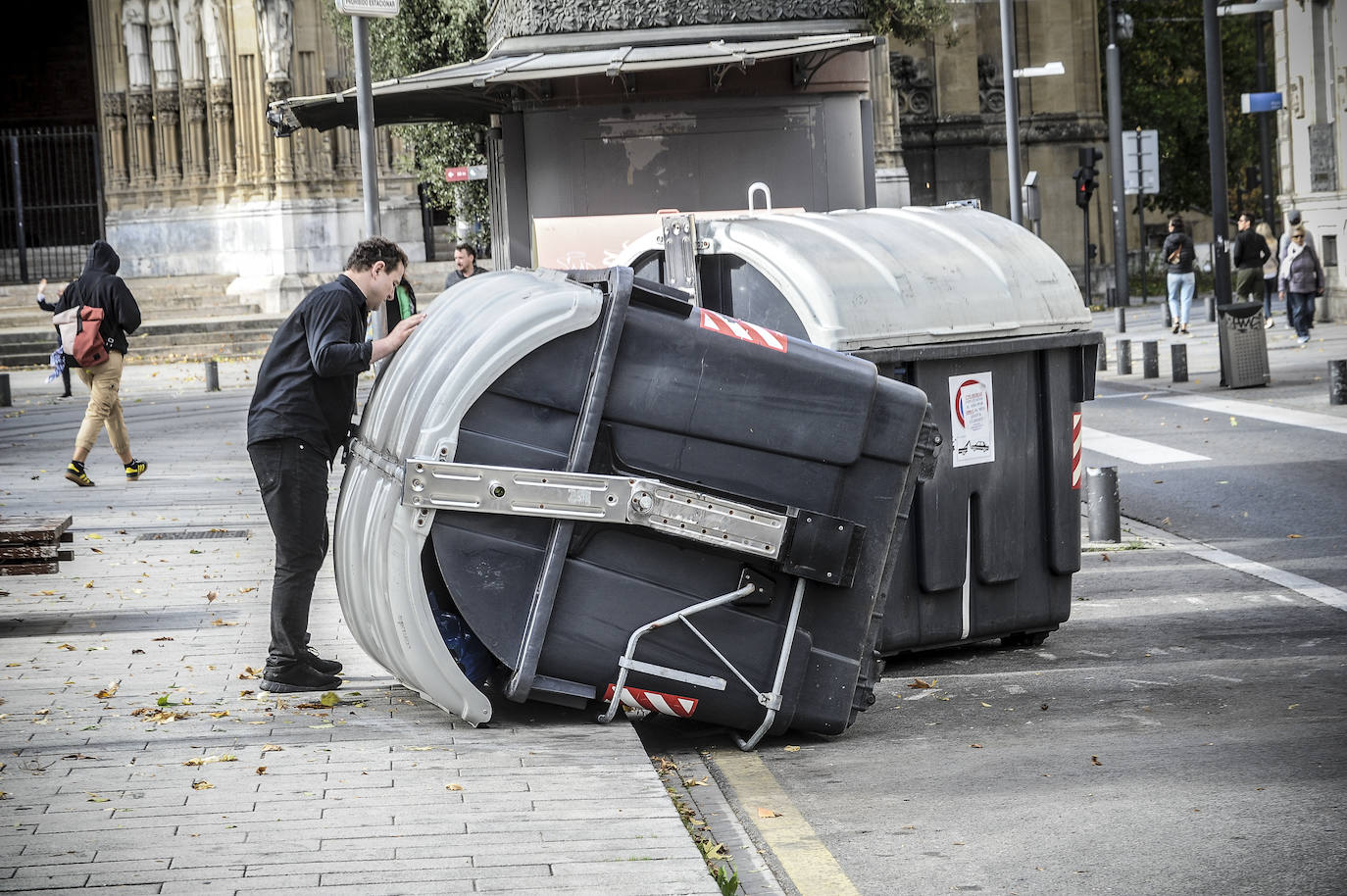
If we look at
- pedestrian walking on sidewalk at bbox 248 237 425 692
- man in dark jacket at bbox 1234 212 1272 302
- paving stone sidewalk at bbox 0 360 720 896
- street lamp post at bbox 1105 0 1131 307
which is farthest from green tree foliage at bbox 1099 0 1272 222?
pedestrian walking on sidewalk at bbox 248 237 425 692

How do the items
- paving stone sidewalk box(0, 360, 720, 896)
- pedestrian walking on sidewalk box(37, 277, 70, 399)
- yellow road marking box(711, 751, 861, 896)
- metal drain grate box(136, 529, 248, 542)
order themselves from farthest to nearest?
pedestrian walking on sidewalk box(37, 277, 70, 399) → metal drain grate box(136, 529, 248, 542) → yellow road marking box(711, 751, 861, 896) → paving stone sidewalk box(0, 360, 720, 896)

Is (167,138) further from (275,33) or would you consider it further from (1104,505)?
(1104,505)

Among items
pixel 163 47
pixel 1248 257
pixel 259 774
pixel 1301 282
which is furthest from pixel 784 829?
pixel 163 47

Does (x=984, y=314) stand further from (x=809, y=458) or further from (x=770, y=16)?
(x=770, y=16)

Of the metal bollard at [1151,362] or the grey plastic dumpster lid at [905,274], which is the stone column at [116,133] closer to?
the metal bollard at [1151,362]

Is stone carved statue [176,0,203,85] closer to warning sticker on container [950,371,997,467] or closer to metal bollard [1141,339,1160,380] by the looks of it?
metal bollard [1141,339,1160,380]

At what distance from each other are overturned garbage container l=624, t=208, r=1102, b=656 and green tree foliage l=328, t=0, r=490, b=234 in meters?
15.8

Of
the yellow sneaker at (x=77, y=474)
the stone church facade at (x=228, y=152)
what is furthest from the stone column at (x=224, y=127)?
the yellow sneaker at (x=77, y=474)

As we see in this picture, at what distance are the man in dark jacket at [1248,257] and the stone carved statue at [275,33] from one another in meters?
18.6

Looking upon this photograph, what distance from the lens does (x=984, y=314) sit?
7.77 metres

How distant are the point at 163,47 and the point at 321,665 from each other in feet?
105

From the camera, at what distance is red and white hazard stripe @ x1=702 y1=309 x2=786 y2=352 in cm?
614

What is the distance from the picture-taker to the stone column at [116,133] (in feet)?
122

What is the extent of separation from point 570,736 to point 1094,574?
4.76 m
